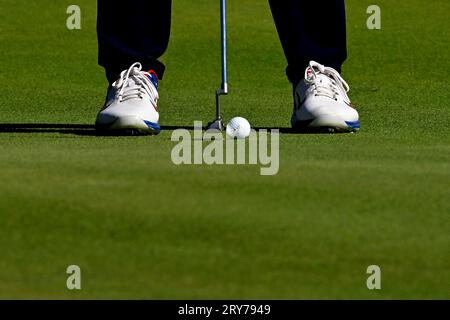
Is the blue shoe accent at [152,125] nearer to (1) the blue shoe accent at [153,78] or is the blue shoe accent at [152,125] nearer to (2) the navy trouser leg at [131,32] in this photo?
(1) the blue shoe accent at [153,78]

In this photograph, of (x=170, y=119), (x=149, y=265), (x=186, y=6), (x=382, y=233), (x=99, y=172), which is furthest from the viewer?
(x=186, y=6)

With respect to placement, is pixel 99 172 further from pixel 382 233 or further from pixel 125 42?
pixel 125 42

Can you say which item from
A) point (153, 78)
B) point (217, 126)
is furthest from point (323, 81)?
point (153, 78)

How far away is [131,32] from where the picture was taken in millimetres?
6293

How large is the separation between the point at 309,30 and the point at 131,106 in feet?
3.11

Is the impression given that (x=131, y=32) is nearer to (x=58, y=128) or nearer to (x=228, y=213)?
(x=58, y=128)

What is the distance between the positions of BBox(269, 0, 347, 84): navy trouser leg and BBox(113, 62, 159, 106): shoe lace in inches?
25.3

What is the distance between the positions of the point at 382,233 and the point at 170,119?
323cm

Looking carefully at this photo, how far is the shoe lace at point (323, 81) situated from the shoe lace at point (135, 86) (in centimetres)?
70

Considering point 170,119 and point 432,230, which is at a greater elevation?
point 170,119

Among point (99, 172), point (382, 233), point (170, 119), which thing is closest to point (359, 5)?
point (170, 119)

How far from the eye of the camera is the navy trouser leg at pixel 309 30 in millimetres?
6293

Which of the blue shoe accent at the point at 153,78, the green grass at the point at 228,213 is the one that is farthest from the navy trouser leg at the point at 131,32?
the green grass at the point at 228,213

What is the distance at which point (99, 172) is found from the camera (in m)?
4.43
